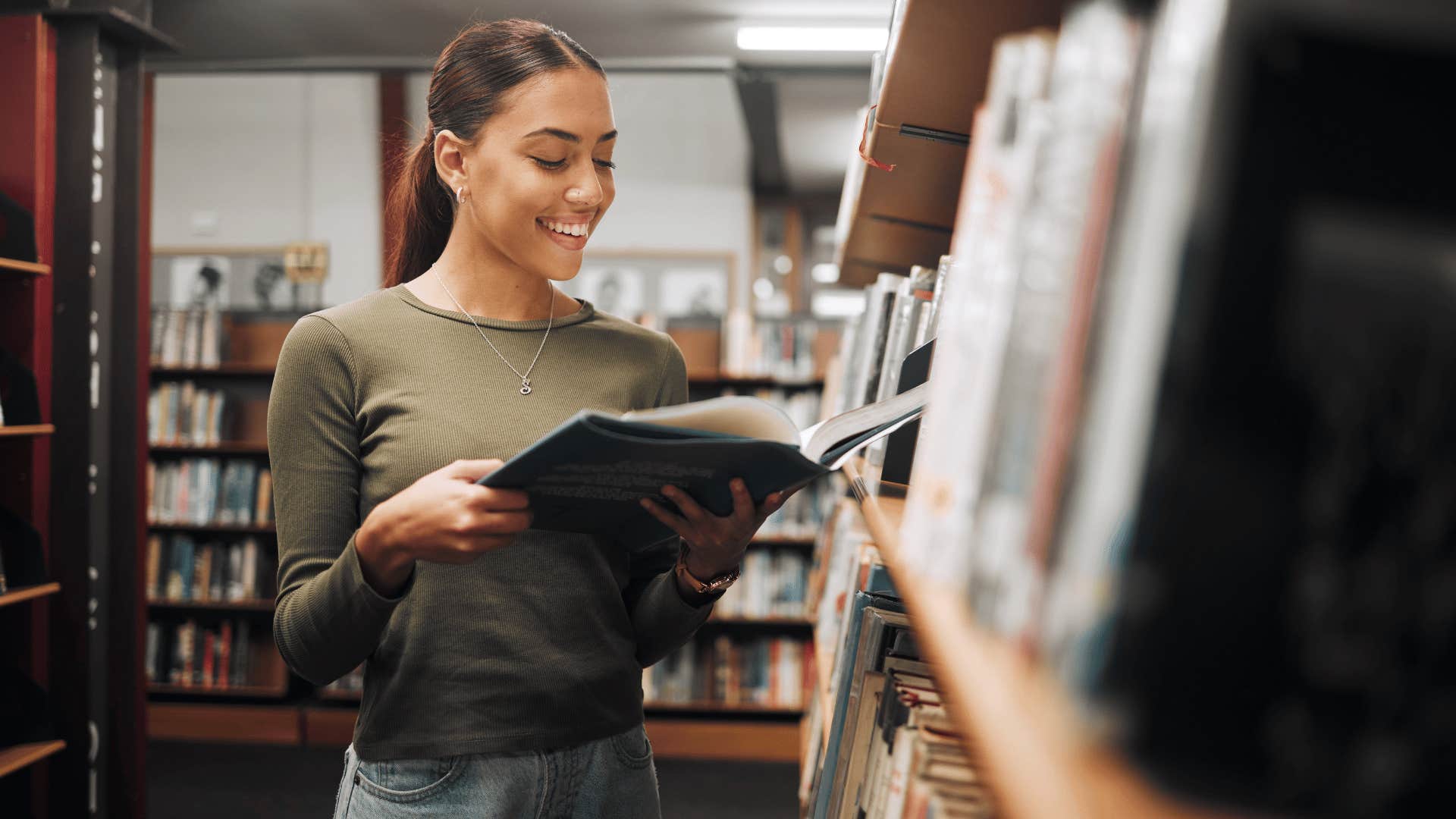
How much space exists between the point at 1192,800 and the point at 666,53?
597 centimetres

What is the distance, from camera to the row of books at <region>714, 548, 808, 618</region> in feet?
14.3

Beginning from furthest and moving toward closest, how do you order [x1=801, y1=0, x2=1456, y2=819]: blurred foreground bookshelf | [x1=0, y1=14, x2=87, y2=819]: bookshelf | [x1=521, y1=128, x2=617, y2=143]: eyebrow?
[x1=0, y1=14, x2=87, y2=819]: bookshelf, [x1=521, y1=128, x2=617, y2=143]: eyebrow, [x1=801, y1=0, x2=1456, y2=819]: blurred foreground bookshelf

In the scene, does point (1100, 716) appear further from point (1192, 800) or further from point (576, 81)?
point (576, 81)

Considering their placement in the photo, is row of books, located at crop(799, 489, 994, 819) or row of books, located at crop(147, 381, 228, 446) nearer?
row of books, located at crop(799, 489, 994, 819)

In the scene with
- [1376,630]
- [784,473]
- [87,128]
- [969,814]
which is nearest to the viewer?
[1376,630]

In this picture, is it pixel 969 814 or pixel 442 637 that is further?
pixel 442 637

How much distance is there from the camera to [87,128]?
286 cm

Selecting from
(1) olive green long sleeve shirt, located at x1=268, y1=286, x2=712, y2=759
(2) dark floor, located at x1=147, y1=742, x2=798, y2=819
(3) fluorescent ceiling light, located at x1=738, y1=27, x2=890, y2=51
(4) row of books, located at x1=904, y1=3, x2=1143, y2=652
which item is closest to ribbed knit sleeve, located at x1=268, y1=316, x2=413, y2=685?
(1) olive green long sleeve shirt, located at x1=268, y1=286, x2=712, y2=759

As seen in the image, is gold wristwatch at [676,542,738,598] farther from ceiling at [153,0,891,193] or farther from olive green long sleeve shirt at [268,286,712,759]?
ceiling at [153,0,891,193]

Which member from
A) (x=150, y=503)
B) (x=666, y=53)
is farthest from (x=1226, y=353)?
(x=666, y=53)

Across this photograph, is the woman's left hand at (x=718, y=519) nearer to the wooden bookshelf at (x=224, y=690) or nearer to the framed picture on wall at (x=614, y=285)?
the wooden bookshelf at (x=224, y=690)

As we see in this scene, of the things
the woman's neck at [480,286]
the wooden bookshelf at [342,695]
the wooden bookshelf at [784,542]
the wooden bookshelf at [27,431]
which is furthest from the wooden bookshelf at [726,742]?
the woman's neck at [480,286]

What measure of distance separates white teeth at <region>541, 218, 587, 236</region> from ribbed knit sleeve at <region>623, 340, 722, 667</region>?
0.21 metres

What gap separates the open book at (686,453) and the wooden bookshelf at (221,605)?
411cm
